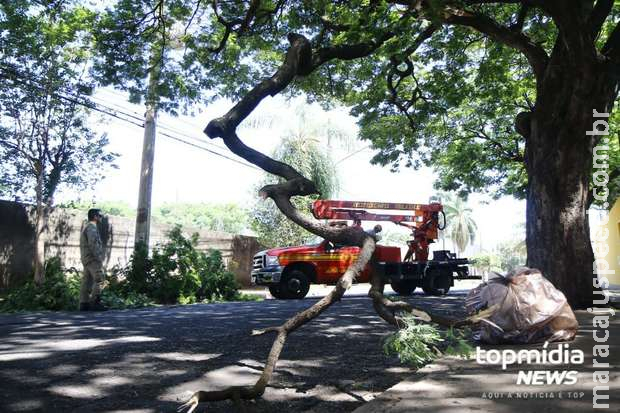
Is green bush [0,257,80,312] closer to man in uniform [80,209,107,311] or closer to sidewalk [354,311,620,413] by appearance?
man in uniform [80,209,107,311]

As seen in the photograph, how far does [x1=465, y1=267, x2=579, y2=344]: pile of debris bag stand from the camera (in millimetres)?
5238

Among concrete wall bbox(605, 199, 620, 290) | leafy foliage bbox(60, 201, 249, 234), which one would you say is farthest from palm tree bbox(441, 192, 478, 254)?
concrete wall bbox(605, 199, 620, 290)

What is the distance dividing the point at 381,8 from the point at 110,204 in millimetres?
76125

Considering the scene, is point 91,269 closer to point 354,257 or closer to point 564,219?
point 354,257

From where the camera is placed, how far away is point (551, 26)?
12.8 meters

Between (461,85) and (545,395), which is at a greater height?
(461,85)

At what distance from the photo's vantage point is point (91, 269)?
10242mm

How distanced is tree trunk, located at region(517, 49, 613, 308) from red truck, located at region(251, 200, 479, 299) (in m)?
6.07

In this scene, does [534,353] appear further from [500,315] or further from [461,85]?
[461,85]

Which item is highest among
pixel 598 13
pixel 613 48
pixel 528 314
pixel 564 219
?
pixel 598 13

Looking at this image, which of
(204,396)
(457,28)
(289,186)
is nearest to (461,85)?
(457,28)

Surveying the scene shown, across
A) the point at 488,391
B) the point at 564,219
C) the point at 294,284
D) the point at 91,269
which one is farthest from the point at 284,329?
the point at 294,284

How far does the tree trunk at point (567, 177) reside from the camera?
851 centimetres

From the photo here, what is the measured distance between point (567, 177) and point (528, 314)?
435cm
